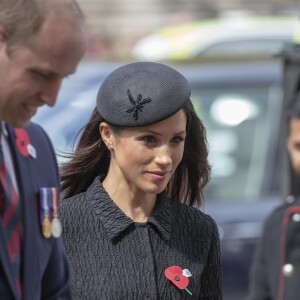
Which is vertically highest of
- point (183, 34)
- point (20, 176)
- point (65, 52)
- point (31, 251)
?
point (183, 34)

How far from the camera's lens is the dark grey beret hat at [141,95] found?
11.9 feet

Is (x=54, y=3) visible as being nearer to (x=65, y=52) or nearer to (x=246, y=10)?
(x=65, y=52)

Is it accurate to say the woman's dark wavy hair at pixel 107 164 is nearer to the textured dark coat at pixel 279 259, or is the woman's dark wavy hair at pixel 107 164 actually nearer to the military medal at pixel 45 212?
the textured dark coat at pixel 279 259

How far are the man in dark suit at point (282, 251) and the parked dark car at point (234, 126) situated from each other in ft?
6.12

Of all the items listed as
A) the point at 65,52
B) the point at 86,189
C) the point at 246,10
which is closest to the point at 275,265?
the point at 86,189

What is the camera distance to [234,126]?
684 centimetres

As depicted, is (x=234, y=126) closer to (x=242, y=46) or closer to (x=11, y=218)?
(x=242, y=46)

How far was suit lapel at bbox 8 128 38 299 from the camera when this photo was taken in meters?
2.72

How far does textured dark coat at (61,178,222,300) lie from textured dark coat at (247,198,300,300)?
612 mm

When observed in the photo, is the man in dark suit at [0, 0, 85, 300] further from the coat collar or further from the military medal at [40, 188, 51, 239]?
the coat collar

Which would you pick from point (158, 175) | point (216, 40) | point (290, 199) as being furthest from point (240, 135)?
point (216, 40)

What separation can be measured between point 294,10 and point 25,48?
471 inches

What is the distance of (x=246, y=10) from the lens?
19359 mm

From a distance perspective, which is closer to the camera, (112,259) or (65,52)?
(65,52)
